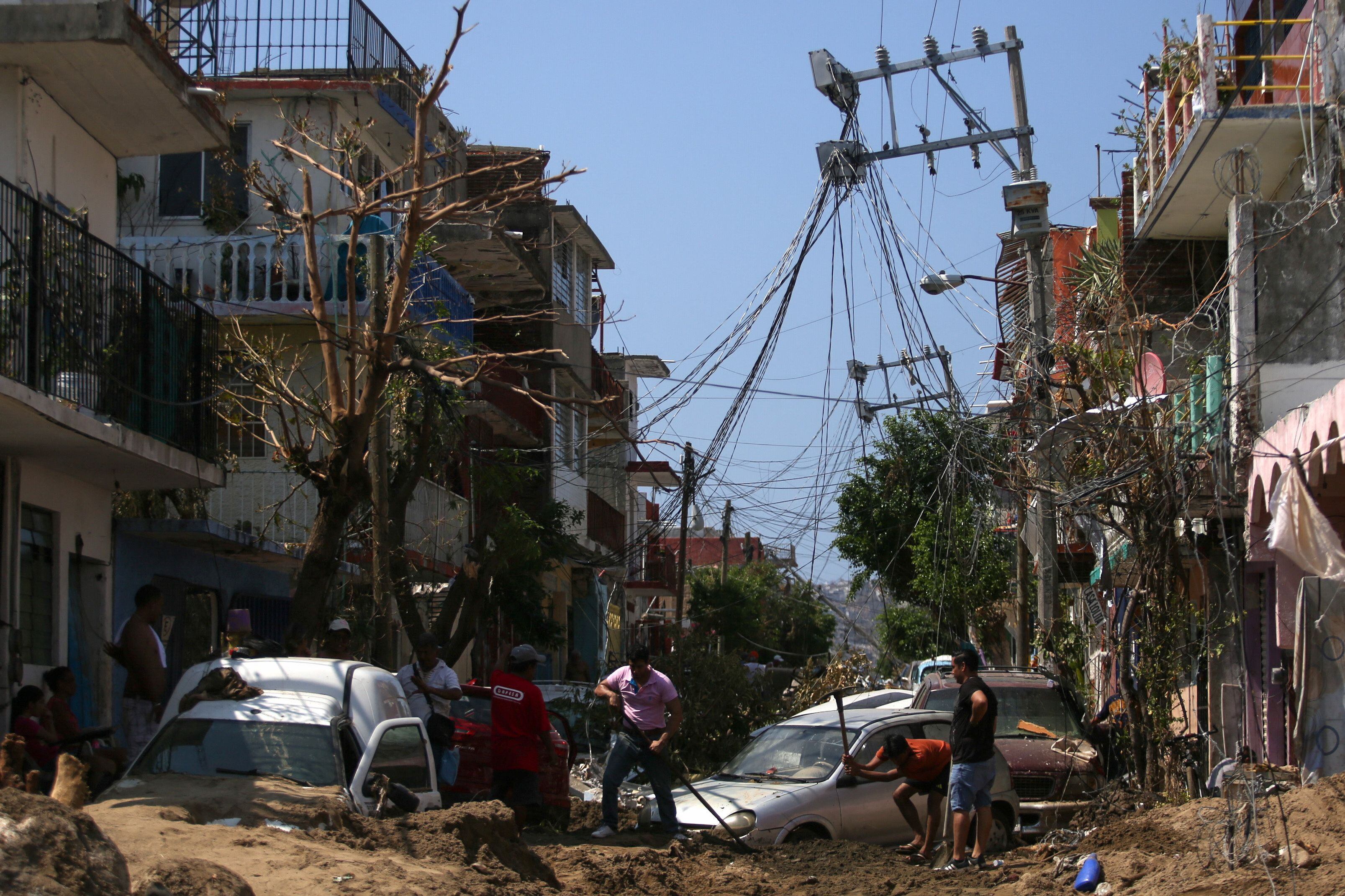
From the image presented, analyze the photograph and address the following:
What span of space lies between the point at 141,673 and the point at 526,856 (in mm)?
3612

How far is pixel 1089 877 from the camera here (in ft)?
30.9

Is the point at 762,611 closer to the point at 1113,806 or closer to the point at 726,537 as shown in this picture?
the point at 726,537

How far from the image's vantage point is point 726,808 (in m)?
11.5

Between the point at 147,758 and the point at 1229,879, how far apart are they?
680 centimetres

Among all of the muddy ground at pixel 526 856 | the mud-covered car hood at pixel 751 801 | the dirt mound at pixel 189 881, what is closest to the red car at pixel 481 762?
the muddy ground at pixel 526 856

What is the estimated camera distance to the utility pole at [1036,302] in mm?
16906

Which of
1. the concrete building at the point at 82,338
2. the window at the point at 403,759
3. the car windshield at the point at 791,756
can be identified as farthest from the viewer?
the car windshield at the point at 791,756

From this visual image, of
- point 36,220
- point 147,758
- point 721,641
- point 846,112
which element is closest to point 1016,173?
point 846,112

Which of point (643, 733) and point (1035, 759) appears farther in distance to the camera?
point (1035, 759)

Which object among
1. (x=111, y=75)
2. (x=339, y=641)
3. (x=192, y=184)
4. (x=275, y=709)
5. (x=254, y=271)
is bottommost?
(x=275, y=709)

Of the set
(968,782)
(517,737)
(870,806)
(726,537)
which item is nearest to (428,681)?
(517,737)

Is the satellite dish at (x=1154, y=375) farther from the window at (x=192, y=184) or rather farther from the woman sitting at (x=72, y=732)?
the window at (x=192, y=184)

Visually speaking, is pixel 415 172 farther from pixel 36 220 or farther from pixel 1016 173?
pixel 1016 173

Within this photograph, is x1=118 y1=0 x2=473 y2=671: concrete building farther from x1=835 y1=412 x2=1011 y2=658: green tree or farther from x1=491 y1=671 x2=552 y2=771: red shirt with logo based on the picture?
x1=835 y1=412 x2=1011 y2=658: green tree
